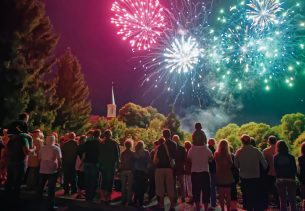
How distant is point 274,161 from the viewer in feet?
28.2

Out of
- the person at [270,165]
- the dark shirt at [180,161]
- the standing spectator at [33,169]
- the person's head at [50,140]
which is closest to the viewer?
the person's head at [50,140]

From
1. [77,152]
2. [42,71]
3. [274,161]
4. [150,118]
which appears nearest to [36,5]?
[42,71]

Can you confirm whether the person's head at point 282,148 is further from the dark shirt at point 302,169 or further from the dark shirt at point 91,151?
the dark shirt at point 91,151

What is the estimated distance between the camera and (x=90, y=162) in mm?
9844

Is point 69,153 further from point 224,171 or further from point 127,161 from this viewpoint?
point 224,171

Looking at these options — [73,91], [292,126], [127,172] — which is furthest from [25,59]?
[292,126]

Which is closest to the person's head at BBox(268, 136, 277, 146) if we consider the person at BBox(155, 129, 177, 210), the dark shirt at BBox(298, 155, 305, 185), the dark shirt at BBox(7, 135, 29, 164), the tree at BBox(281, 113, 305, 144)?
the dark shirt at BBox(298, 155, 305, 185)

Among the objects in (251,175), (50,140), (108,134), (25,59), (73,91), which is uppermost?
(73,91)

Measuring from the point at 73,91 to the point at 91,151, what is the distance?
30.5m

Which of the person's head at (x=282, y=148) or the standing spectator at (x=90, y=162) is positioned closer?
the person's head at (x=282, y=148)

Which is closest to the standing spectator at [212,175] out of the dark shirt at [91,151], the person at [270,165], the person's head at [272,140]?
the person at [270,165]

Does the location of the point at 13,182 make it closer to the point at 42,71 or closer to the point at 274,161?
the point at 274,161

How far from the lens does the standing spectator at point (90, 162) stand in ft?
32.3

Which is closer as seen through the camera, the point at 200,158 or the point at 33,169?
the point at 200,158
